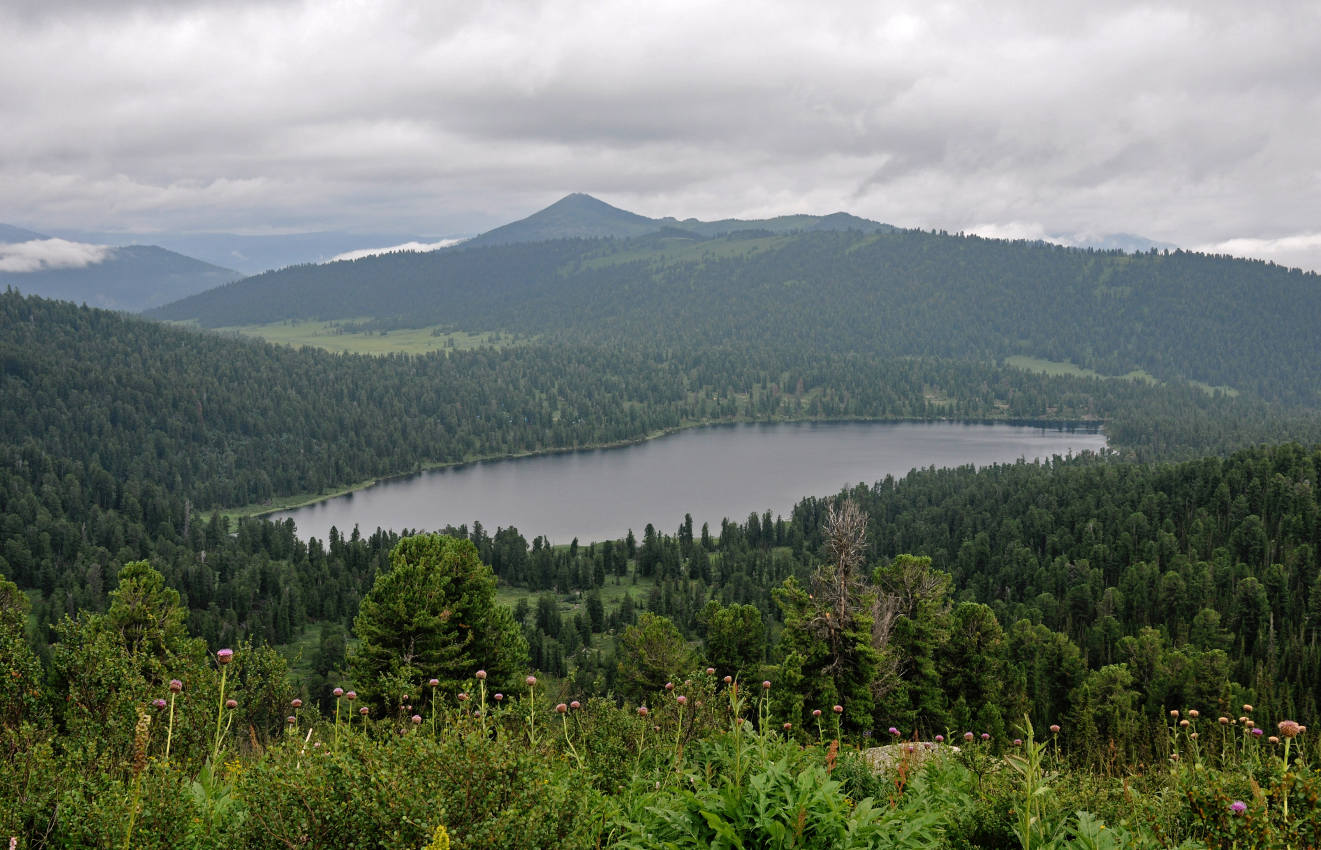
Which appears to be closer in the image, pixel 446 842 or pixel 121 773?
pixel 446 842

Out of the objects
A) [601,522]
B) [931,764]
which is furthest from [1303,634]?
[601,522]

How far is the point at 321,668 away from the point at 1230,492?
394 feet

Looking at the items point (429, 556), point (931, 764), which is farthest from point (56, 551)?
point (931, 764)

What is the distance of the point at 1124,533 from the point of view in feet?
376

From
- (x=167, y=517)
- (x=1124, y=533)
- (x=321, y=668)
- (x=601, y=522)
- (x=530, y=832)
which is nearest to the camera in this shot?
(x=530, y=832)

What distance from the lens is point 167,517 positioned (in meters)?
161

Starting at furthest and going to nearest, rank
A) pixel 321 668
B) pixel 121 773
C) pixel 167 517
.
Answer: pixel 167 517 → pixel 321 668 → pixel 121 773

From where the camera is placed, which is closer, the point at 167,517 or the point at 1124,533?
the point at 1124,533

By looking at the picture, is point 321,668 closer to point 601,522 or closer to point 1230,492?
point 601,522

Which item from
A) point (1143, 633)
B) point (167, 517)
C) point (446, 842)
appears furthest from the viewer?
point (167, 517)

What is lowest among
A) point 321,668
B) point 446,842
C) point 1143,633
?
point 321,668

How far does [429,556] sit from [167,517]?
147316mm

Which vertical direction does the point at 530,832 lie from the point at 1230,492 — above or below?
above

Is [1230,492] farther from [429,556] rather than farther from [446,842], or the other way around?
[446,842]
